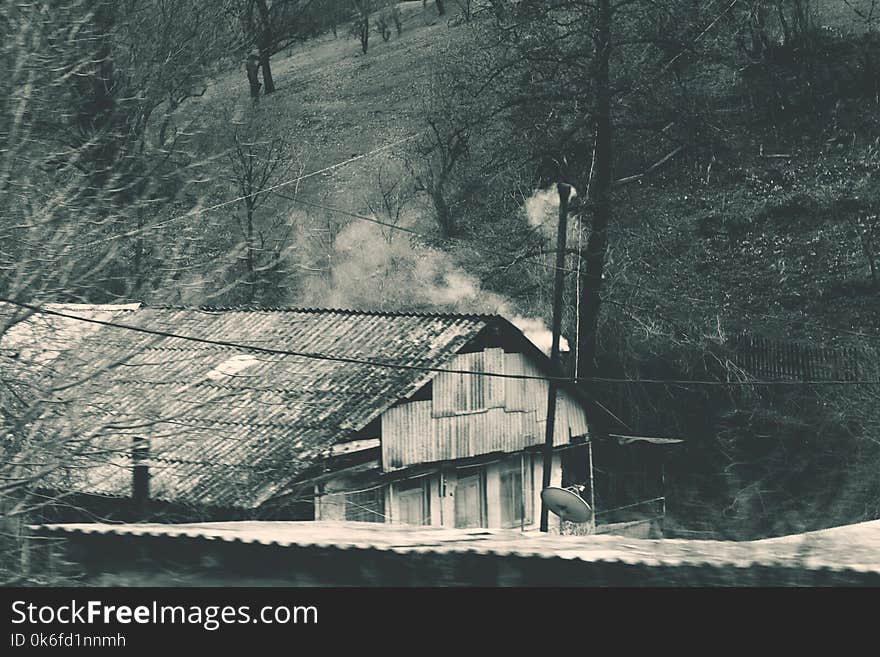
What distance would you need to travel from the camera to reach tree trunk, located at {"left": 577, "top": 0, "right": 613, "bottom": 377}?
825 inches

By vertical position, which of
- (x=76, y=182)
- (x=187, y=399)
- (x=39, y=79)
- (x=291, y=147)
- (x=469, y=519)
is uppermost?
(x=291, y=147)

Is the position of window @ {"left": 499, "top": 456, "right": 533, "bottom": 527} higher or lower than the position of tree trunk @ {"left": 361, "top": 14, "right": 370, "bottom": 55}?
lower

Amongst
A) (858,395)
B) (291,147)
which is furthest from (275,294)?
(858,395)

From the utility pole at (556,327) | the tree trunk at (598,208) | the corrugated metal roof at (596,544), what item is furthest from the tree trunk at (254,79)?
the corrugated metal roof at (596,544)

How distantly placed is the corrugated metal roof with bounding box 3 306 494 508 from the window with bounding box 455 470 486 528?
7.00 feet

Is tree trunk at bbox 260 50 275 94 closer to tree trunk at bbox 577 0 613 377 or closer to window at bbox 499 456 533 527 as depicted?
tree trunk at bbox 577 0 613 377

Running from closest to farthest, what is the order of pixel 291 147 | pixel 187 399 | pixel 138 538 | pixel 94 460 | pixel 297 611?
pixel 297 611
pixel 138 538
pixel 94 460
pixel 187 399
pixel 291 147

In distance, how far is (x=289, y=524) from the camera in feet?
21.9

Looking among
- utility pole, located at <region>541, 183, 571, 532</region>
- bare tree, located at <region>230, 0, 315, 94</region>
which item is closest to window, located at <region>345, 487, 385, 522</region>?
utility pole, located at <region>541, 183, 571, 532</region>

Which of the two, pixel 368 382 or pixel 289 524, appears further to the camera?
pixel 368 382

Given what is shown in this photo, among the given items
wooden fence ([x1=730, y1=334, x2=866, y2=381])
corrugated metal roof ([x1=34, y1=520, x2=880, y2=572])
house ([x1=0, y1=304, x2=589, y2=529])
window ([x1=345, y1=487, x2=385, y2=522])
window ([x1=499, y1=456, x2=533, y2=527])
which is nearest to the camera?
corrugated metal roof ([x1=34, y1=520, x2=880, y2=572])

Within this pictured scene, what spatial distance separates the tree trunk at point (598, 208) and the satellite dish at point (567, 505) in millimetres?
7887

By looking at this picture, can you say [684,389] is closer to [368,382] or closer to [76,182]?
[368,382]

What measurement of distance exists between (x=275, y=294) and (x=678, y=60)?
9.77 metres
